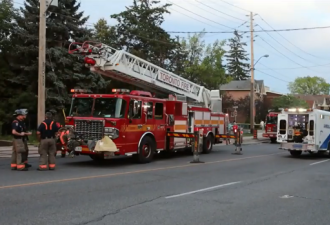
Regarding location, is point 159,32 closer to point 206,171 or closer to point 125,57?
point 125,57

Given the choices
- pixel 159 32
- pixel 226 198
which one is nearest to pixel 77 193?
pixel 226 198

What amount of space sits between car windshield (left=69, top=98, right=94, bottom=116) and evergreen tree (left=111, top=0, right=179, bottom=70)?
2666 cm

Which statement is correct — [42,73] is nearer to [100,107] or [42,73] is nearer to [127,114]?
[100,107]

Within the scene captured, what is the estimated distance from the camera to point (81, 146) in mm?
12672

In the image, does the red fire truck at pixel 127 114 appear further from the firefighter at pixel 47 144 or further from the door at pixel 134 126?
the firefighter at pixel 47 144

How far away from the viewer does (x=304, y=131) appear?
19062mm

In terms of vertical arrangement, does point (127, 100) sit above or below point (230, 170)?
above

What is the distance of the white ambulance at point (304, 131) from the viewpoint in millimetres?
17938

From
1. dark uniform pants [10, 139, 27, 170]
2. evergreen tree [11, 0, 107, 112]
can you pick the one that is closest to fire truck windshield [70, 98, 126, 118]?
dark uniform pants [10, 139, 27, 170]

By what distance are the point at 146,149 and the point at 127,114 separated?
192cm

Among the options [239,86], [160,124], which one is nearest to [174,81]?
[160,124]

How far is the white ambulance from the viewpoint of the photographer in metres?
17.9

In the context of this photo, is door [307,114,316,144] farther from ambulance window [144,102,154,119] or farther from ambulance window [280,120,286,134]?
ambulance window [144,102,154,119]

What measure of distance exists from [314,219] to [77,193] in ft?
15.2
